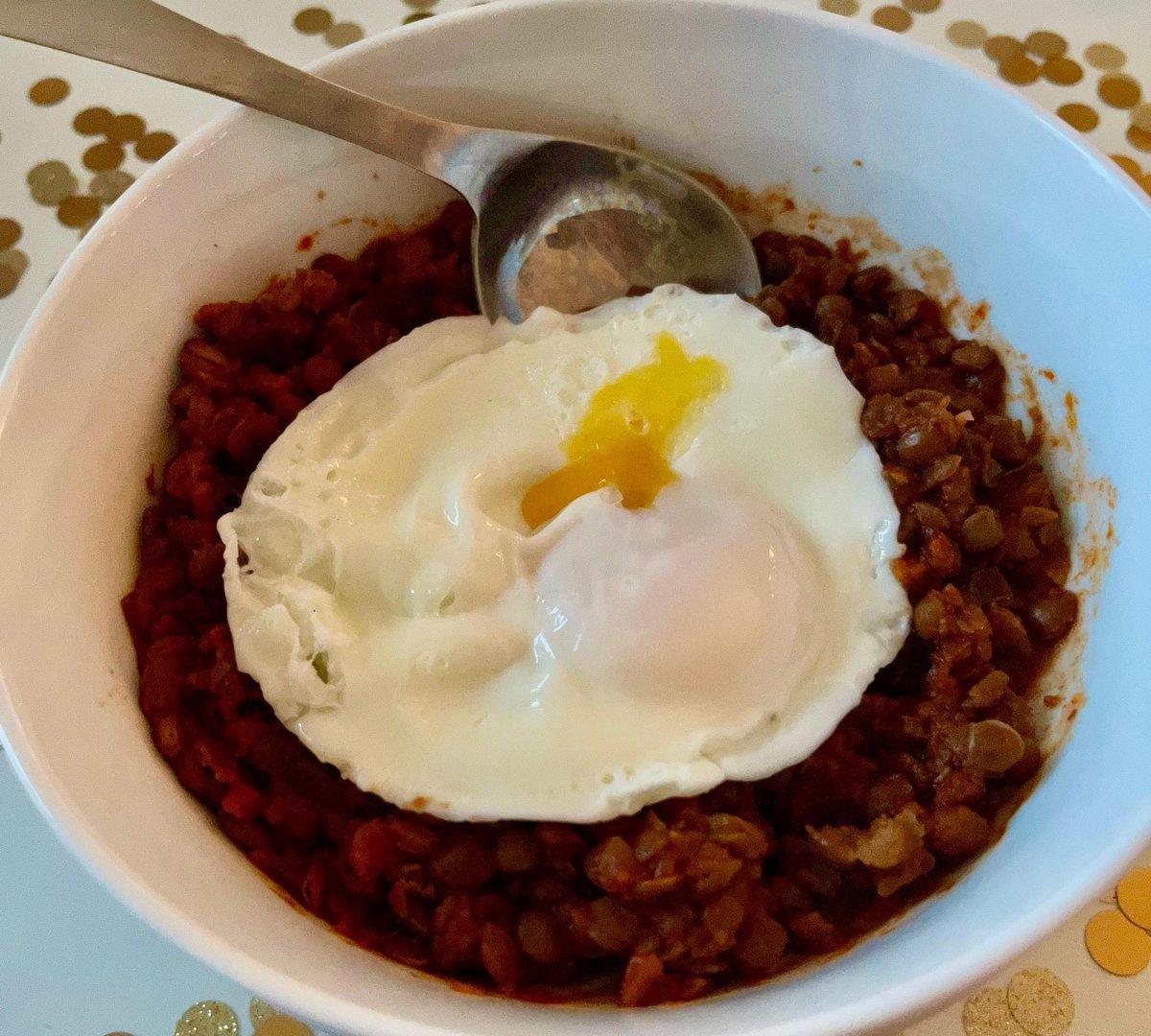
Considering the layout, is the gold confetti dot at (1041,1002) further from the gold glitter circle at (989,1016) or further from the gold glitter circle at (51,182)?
the gold glitter circle at (51,182)

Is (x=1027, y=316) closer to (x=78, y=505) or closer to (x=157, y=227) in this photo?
(x=157, y=227)

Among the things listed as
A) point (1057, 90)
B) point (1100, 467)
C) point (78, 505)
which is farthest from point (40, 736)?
point (1057, 90)

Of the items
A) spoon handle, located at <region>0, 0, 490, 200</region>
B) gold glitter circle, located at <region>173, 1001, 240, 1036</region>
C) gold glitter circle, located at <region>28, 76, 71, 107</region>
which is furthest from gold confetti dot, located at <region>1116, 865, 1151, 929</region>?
gold glitter circle, located at <region>28, 76, 71, 107</region>

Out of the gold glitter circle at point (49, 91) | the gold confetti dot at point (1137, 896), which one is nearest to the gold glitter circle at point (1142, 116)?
the gold confetti dot at point (1137, 896)

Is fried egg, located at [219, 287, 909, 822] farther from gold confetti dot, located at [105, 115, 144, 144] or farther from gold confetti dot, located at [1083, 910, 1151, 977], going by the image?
gold confetti dot, located at [105, 115, 144, 144]

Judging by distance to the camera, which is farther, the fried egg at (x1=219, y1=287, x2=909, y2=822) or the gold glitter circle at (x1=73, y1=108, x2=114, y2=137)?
the gold glitter circle at (x1=73, y1=108, x2=114, y2=137)
